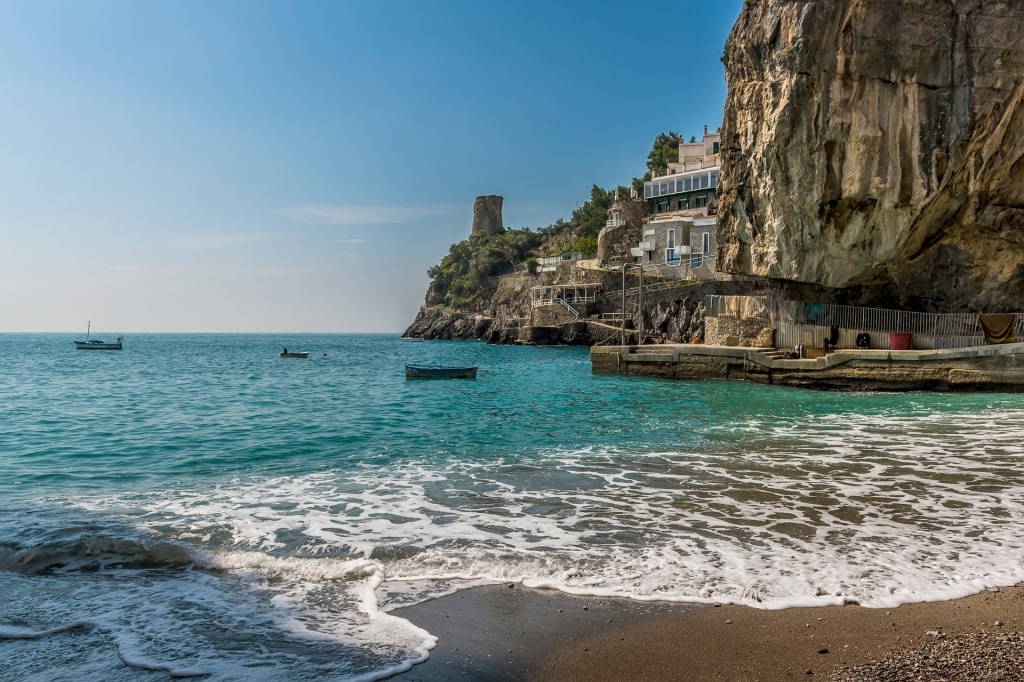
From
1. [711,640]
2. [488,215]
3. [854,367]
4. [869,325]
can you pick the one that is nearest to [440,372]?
[854,367]

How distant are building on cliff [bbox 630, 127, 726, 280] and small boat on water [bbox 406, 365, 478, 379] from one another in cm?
3092

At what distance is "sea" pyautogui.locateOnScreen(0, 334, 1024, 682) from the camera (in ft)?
16.7

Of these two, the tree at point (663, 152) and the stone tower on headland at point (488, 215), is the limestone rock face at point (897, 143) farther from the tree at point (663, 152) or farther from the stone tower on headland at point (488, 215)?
the stone tower on headland at point (488, 215)

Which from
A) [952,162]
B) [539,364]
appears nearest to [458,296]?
[539,364]

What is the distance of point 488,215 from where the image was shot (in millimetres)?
134125

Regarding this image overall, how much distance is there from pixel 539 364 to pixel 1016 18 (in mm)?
26629

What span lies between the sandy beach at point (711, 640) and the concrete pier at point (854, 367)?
19.0 metres

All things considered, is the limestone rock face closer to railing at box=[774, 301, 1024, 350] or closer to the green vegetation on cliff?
railing at box=[774, 301, 1024, 350]

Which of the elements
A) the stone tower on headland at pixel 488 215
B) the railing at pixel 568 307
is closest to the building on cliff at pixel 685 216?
the railing at pixel 568 307

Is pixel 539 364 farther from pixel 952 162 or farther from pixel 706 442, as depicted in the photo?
pixel 706 442

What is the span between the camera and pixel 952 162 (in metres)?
23.7

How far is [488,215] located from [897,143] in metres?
113

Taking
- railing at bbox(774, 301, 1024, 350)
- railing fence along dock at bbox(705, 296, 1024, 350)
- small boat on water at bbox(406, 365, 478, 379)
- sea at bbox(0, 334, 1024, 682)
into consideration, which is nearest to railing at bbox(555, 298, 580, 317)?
small boat on water at bbox(406, 365, 478, 379)

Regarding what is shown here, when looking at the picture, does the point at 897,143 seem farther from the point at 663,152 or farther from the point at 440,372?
the point at 663,152
